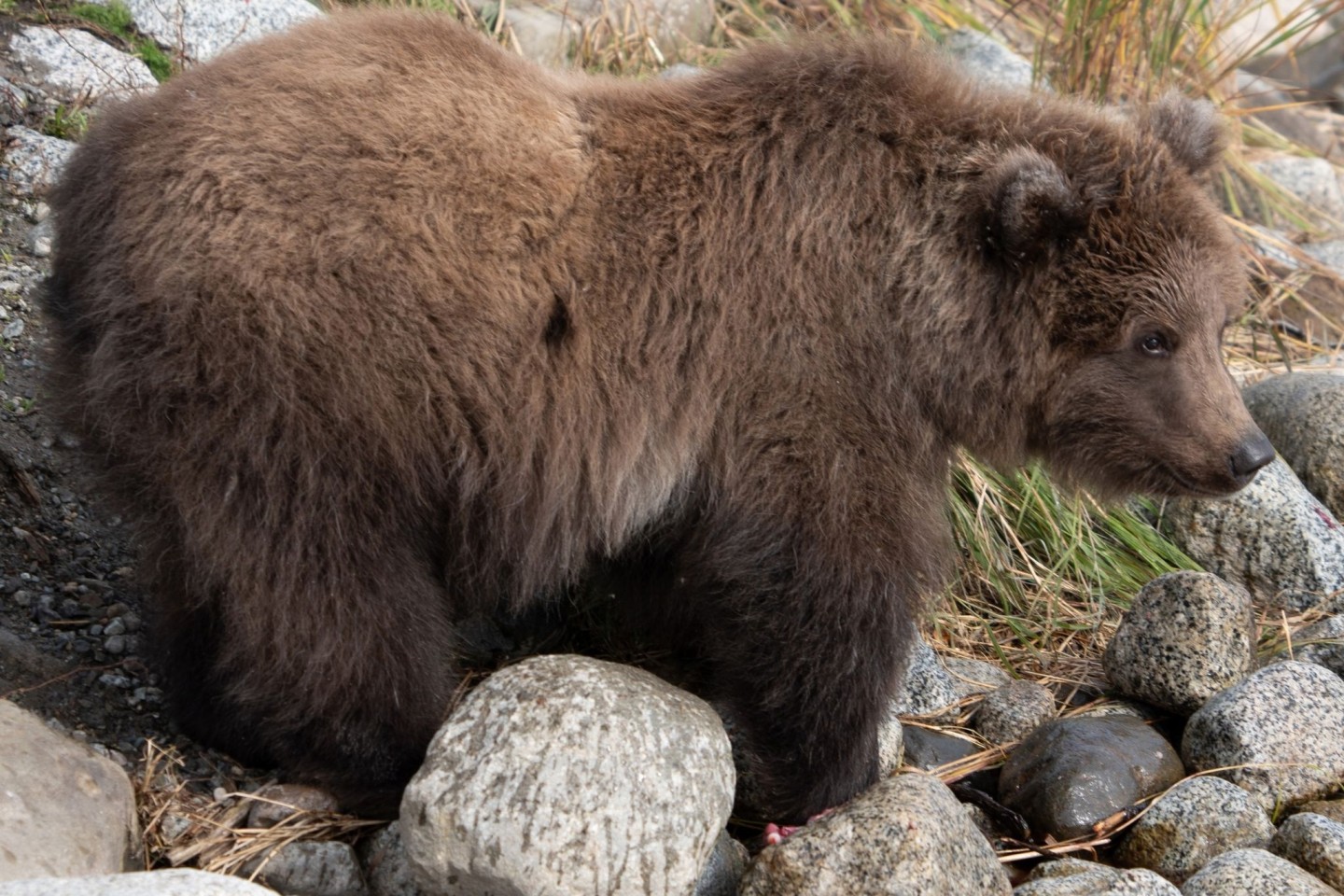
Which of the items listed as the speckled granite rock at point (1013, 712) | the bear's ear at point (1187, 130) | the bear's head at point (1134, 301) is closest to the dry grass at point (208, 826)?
the speckled granite rock at point (1013, 712)

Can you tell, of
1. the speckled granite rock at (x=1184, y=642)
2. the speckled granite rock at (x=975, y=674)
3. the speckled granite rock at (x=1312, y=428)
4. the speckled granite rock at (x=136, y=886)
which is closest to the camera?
the speckled granite rock at (x=136, y=886)

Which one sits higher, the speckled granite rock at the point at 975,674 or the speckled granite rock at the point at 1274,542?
the speckled granite rock at the point at 1274,542

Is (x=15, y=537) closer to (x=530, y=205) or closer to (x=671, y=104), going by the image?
(x=530, y=205)

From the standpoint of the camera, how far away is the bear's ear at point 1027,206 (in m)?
4.09

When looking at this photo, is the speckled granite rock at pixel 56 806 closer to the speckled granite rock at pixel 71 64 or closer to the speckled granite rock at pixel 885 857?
the speckled granite rock at pixel 885 857

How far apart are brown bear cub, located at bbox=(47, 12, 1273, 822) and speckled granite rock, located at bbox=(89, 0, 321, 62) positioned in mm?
2817

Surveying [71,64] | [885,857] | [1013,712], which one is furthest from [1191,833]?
[71,64]

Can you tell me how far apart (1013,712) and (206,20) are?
16.6 feet

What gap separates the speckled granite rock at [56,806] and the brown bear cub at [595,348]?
46cm

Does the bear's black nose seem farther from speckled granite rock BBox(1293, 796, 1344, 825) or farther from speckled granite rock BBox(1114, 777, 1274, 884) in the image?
speckled granite rock BBox(1293, 796, 1344, 825)

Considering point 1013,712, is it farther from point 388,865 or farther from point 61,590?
point 61,590

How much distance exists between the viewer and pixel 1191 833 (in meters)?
4.45

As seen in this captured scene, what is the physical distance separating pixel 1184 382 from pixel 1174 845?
148 centimetres

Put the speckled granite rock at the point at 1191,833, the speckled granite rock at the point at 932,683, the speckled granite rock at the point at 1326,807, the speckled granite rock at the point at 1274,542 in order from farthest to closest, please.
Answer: the speckled granite rock at the point at 1274,542
the speckled granite rock at the point at 932,683
the speckled granite rock at the point at 1326,807
the speckled granite rock at the point at 1191,833
